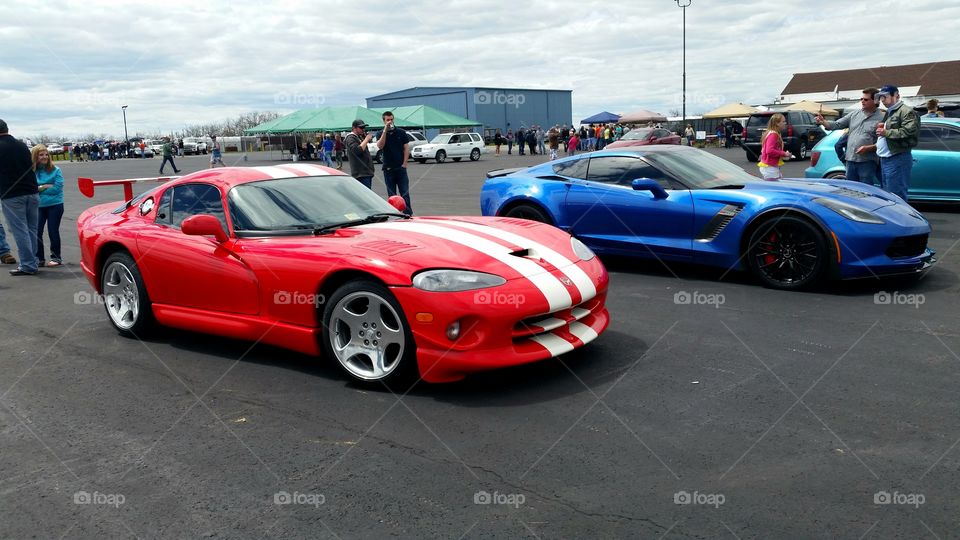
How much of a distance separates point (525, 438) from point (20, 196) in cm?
759

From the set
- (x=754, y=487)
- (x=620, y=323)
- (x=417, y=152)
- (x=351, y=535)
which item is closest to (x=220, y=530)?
(x=351, y=535)

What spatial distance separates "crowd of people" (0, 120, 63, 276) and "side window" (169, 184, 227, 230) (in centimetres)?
404

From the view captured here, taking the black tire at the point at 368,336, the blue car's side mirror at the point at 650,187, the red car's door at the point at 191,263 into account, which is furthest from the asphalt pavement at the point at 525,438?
the blue car's side mirror at the point at 650,187

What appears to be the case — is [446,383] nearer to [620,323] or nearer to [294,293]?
[294,293]

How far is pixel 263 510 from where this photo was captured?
3125 millimetres

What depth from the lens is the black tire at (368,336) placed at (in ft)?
14.2

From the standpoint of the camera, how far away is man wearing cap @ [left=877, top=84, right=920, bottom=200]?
851 centimetres

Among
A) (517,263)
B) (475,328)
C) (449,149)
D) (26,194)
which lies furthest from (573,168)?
(449,149)

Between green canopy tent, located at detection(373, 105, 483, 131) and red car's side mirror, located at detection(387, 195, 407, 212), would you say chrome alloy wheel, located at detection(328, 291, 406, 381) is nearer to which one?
red car's side mirror, located at detection(387, 195, 407, 212)

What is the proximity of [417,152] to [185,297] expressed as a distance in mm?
32712

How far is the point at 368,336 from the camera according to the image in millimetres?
4512

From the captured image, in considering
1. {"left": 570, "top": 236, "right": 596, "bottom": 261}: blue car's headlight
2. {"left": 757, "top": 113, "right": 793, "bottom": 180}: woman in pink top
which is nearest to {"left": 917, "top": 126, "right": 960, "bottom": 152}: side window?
{"left": 757, "top": 113, "right": 793, "bottom": 180}: woman in pink top

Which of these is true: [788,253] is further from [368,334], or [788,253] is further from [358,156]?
[358,156]

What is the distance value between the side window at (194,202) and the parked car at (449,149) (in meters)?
32.1
